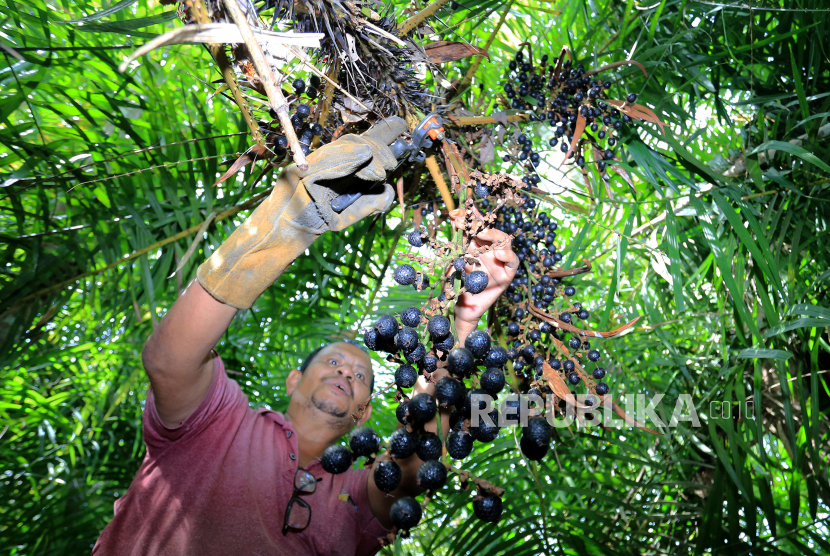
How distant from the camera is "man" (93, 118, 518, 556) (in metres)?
0.72

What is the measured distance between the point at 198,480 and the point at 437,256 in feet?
2.61

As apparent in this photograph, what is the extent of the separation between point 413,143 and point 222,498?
2.70 ft

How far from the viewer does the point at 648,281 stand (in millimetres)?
1474

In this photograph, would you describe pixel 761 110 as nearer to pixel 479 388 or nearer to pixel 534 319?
pixel 534 319

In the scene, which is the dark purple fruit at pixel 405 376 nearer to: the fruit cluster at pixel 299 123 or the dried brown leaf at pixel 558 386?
the dried brown leaf at pixel 558 386

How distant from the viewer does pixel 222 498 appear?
45.1 inches

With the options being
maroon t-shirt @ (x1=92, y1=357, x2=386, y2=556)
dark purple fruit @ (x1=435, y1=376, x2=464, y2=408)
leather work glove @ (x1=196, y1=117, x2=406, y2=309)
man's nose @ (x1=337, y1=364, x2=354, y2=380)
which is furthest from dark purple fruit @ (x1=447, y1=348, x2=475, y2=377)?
man's nose @ (x1=337, y1=364, x2=354, y2=380)

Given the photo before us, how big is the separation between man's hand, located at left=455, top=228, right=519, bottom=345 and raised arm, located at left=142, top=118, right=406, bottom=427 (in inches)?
5.8

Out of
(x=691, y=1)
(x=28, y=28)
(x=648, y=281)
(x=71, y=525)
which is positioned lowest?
(x=71, y=525)

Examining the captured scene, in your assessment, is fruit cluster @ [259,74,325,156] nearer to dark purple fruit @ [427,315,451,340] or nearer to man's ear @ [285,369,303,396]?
dark purple fruit @ [427,315,451,340]

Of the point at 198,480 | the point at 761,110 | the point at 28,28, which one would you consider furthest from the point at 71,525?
the point at 761,110

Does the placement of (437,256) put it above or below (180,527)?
above

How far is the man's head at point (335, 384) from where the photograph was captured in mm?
1429

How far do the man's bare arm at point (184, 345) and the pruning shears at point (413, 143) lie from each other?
0.68 feet
